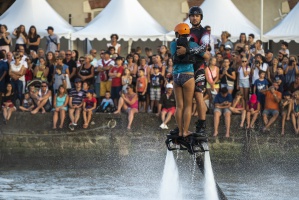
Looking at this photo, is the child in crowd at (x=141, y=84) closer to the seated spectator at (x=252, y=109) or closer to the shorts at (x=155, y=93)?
the shorts at (x=155, y=93)

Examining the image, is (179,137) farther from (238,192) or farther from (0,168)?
(0,168)

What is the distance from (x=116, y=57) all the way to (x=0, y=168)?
15.7 ft

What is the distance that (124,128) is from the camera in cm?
3506

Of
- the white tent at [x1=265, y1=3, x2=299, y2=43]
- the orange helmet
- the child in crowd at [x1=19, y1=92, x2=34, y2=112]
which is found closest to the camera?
the orange helmet

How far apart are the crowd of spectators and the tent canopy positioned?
3203mm

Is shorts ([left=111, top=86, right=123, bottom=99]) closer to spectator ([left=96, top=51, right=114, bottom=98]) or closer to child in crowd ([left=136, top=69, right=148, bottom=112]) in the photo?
spectator ([left=96, top=51, right=114, bottom=98])

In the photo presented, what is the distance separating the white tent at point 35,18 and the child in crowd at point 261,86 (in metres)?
8.00

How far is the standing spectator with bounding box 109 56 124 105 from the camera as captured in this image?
1368 inches

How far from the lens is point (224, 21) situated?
39.9 meters

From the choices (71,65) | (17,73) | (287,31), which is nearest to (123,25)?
(71,65)

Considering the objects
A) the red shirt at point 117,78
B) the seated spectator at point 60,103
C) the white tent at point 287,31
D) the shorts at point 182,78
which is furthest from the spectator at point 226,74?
the shorts at point 182,78

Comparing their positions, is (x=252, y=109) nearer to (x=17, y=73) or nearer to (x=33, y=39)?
(x=17, y=73)

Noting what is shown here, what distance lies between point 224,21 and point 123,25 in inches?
133

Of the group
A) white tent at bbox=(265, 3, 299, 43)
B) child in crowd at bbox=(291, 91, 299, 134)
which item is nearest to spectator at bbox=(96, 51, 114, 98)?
child in crowd at bbox=(291, 91, 299, 134)
